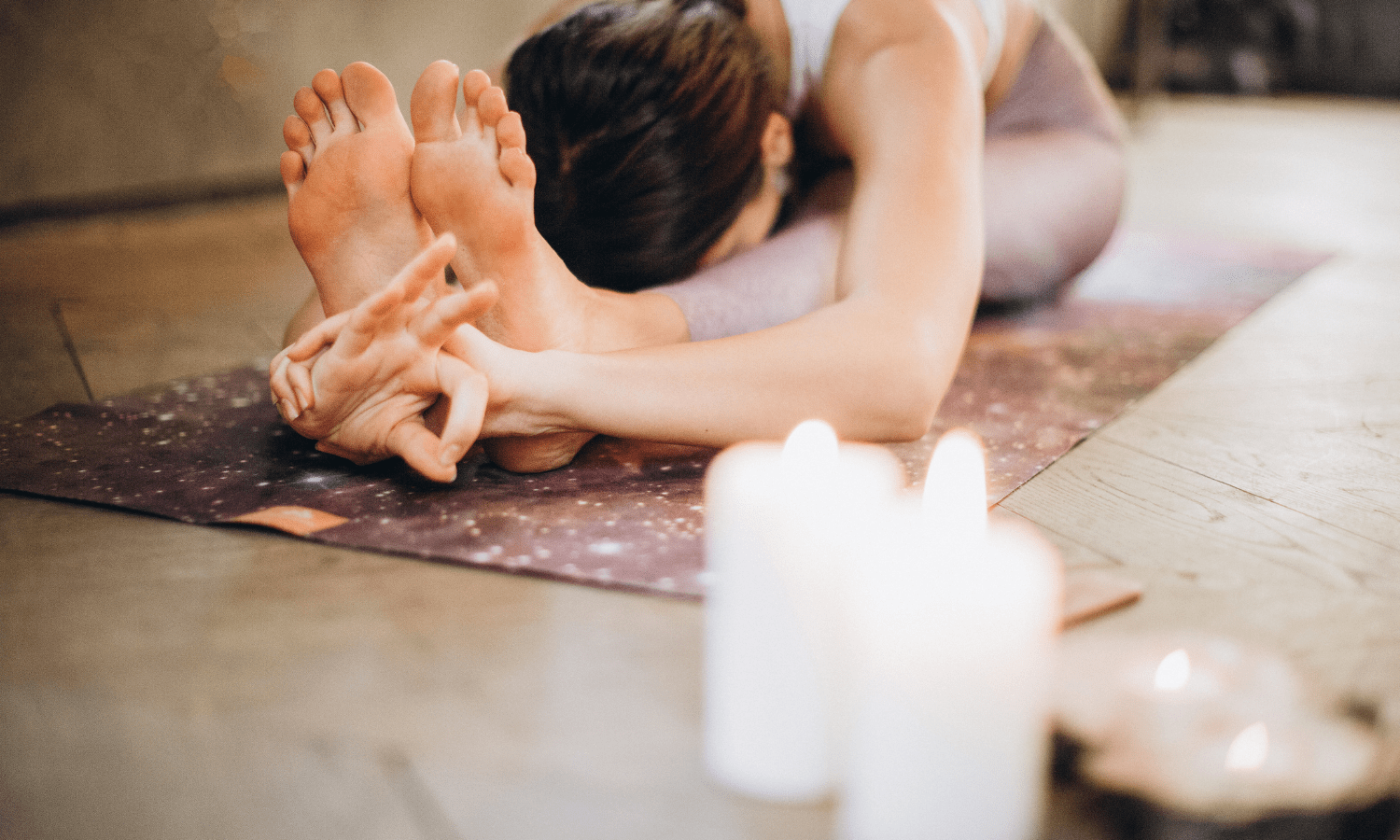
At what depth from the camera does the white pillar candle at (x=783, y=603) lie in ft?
1.54

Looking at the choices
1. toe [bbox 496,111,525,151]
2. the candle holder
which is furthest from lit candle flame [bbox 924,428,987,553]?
toe [bbox 496,111,525,151]

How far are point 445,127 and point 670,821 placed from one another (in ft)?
1.93

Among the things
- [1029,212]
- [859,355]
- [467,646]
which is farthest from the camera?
[1029,212]

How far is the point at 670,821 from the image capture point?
19.6 inches

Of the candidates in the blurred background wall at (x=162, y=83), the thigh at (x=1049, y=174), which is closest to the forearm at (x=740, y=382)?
the thigh at (x=1049, y=174)

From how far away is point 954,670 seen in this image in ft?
1.35

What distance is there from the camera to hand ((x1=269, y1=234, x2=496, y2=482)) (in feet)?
2.53

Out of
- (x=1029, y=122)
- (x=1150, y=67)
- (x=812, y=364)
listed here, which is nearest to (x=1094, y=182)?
(x=1029, y=122)

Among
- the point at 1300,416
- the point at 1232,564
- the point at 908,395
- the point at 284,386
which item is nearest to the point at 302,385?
the point at 284,386

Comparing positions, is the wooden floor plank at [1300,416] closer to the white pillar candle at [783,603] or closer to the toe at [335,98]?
the white pillar candle at [783,603]

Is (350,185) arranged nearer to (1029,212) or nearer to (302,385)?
(302,385)

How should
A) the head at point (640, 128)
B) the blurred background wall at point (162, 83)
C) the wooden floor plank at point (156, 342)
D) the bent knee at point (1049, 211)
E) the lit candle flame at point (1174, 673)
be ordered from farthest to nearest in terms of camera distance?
1. the blurred background wall at point (162, 83)
2. the bent knee at point (1049, 211)
3. the wooden floor plank at point (156, 342)
4. the head at point (640, 128)
5. the lit candle flame at point (1174, 673)

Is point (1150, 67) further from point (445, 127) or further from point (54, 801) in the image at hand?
point (54, 801)

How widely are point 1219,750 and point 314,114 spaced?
78 centimetres
